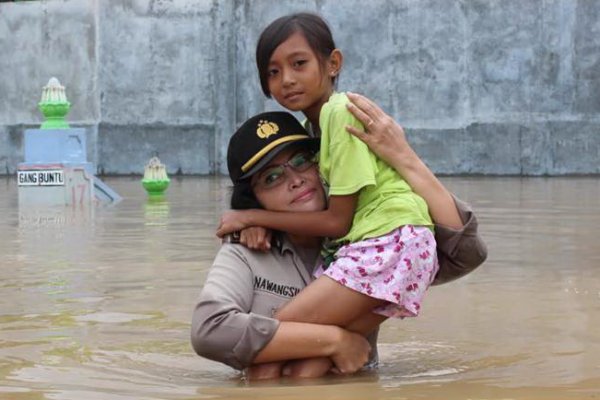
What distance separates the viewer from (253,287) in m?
3.61

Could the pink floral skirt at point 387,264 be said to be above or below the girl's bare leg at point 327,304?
above

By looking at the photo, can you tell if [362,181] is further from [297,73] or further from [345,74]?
[345,74]

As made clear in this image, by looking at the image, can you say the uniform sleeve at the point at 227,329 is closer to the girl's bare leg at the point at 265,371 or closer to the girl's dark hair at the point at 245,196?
the girl's bare leg at the point at 265,371

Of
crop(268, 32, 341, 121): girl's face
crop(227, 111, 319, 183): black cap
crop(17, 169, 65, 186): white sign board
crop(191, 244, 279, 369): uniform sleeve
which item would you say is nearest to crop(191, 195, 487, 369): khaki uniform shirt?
crop(191, 244, 279, 369): uniform sleeve

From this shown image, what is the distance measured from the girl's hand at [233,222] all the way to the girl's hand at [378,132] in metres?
0.42

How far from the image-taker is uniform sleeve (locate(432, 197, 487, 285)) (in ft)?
11.8

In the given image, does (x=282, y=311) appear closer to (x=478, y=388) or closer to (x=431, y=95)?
(x=478, y=388)

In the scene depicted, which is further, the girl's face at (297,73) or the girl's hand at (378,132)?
the girl's face at (297,73)

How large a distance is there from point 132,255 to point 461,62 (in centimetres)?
1052

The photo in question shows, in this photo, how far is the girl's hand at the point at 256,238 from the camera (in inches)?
142

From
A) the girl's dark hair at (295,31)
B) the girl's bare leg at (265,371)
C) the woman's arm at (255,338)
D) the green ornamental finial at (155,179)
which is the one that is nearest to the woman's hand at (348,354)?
the woman's arm at (255,338)

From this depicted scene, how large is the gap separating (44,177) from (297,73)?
8.03 metres

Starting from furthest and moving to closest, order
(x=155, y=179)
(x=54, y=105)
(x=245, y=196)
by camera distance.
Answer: (x=155, y=179), (x=54, y=105), (x=245, y=196)

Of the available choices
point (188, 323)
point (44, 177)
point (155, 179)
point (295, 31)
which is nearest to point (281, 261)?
point (295, 31)
